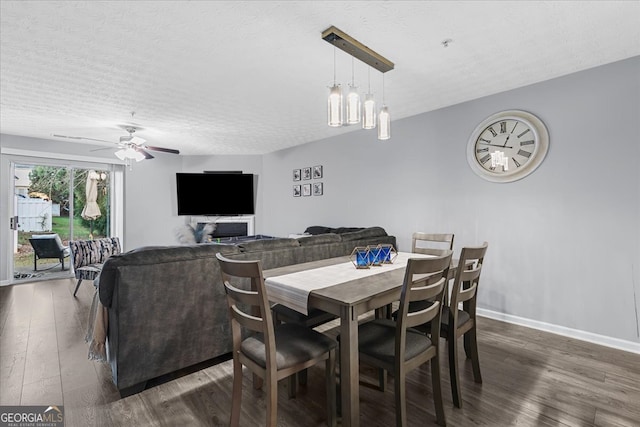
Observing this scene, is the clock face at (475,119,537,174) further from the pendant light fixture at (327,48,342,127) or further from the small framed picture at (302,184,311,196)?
the small framed picture at (302,184,311,196)

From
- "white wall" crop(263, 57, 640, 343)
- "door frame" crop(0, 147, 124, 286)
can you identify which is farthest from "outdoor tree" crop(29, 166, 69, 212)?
"white wall" crop(263, 57, 640, 343)

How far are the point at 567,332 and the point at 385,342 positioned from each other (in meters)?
2.34

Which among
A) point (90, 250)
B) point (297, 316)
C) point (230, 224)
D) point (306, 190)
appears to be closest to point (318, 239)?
point (297, 316)

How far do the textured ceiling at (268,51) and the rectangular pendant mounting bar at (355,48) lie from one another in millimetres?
49

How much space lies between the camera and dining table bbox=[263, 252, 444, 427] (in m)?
1.45

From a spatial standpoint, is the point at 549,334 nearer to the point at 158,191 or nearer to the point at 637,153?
the point at 637,153

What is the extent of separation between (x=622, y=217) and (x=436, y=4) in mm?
2383

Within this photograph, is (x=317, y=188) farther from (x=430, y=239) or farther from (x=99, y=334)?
(x=99, y=334)

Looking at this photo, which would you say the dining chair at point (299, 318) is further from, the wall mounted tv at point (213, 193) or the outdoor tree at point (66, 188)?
the outdoor tree at point (66, 188)

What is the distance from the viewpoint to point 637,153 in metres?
2.53

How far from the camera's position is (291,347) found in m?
1.57

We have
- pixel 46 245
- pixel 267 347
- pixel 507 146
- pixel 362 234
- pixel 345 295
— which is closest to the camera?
pixel 267 347

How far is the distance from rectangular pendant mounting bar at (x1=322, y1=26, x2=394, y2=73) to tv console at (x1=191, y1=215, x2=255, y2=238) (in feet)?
15.7

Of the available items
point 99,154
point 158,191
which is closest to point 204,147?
point 158,191
